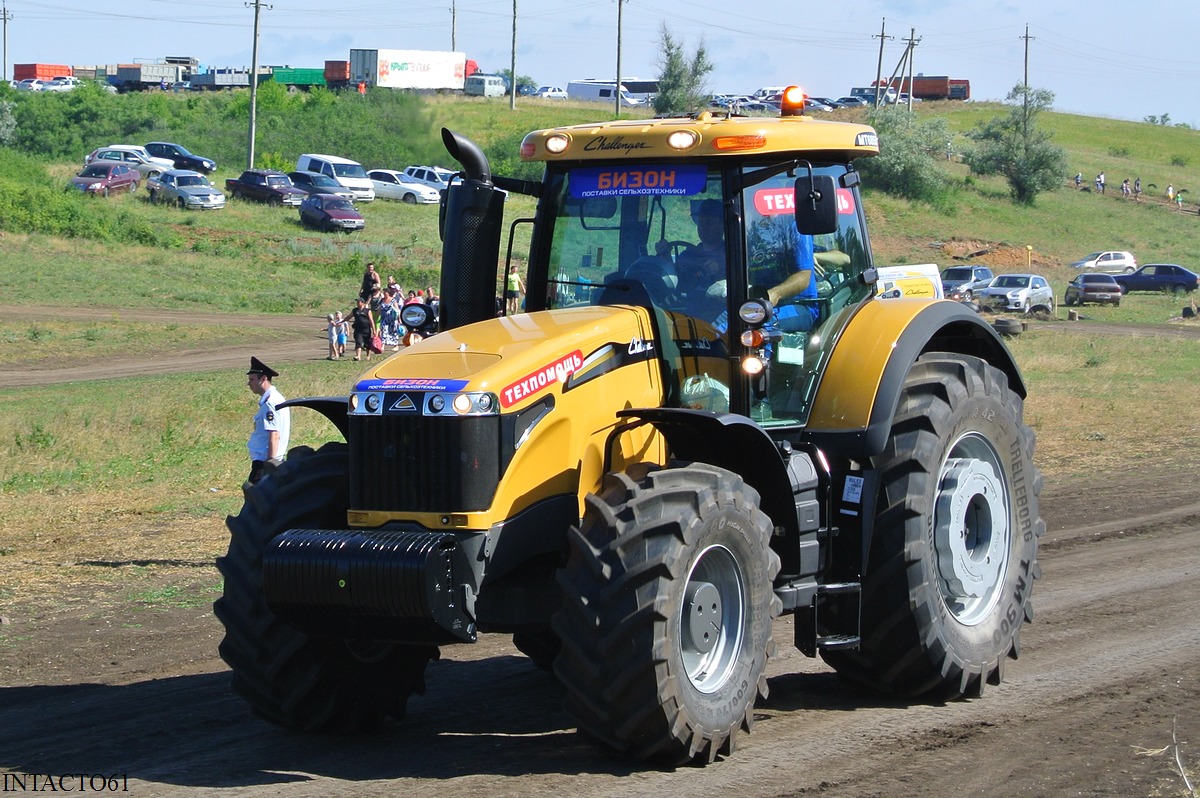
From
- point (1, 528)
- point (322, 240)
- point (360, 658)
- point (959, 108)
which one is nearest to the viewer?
point (360, 658)

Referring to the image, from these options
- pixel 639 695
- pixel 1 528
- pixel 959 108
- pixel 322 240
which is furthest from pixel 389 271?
pixel 959 108

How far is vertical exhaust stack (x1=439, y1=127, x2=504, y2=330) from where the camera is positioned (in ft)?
23.3

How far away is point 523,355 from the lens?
6309 millimetres

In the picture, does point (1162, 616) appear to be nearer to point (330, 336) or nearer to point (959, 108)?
point (330, 336)

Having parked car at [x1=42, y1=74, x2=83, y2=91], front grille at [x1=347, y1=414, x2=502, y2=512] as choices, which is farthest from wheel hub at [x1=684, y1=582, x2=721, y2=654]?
parked car at [x1=42, y1=74, x2=83, y2=91]

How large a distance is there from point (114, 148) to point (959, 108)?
64.5 meters

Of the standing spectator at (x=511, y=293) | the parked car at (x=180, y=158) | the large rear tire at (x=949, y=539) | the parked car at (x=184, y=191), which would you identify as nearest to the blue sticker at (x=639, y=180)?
the standing spectator at (x=511, y=293)

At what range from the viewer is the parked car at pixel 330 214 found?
151ft

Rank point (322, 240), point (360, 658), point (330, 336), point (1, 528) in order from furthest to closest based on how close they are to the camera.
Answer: point (322, 240)
point (330, 336)
point (1, 528)
point (360, 658)

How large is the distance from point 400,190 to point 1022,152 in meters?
32.7

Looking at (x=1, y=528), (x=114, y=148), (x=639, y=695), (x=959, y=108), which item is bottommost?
(x=1, y=528)

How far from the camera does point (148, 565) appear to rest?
11.6m

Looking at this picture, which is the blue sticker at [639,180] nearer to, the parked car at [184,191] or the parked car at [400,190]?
the parked car at [184,191]

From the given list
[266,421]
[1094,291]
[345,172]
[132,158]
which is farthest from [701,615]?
[132,158]
